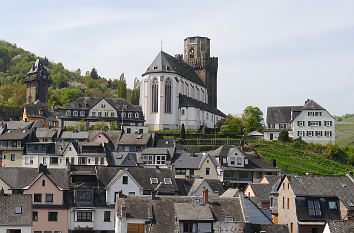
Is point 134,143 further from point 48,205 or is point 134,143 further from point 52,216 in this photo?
point 52,216

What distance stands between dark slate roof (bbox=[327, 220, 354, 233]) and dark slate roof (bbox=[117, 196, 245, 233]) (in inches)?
309

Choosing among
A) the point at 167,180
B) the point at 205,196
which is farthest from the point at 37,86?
the point at 205,196

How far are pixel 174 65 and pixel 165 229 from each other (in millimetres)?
99943

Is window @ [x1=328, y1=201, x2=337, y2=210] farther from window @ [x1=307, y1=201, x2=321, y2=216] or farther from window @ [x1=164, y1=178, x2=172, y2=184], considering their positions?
window @ [x1=164, y1=178, x2=172, y2=184]

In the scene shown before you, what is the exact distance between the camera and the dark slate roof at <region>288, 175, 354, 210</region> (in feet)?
174

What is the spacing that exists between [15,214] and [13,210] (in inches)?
15.2

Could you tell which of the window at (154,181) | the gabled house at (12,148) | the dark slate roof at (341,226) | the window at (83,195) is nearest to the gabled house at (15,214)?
the window at (83,195)

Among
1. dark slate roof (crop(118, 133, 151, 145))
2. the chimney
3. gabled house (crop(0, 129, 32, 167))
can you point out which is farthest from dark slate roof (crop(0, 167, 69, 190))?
dark slate roof (crop(118, 133, 151, 145))

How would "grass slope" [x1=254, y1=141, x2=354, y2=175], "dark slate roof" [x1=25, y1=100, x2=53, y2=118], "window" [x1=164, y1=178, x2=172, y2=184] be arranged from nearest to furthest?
"window" [x1=164, y1=178, x2=172, y2=184]
"grass slope" [x1=254, y1=141, x2=354, y2=175]
"dark slate roof" [x1=25, y1=100, x2=53, y2=118]

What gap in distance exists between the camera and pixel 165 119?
134500 millimetres

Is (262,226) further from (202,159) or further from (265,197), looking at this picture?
(202,159)

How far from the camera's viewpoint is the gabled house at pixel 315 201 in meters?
51.6

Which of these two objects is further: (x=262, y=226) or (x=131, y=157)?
(x=131, y=157)

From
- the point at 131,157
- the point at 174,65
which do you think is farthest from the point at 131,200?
the point at 174,65
